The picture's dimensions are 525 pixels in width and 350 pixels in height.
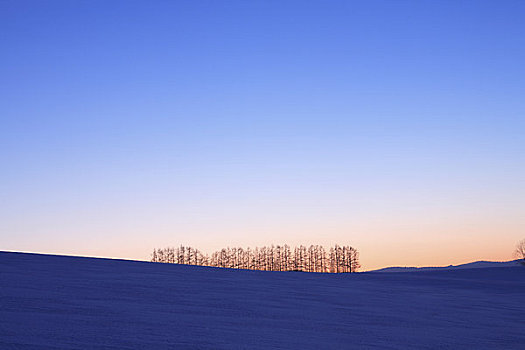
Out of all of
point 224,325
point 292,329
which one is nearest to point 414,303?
point 292,329

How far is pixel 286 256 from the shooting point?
9962 cm

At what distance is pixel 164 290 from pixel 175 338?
3.16 m

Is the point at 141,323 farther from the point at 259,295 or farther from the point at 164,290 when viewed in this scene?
the point at 259,295

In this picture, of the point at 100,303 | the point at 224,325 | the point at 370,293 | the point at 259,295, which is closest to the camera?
the point at 224,325

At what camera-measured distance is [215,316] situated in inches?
209

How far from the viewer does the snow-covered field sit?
3.95 meters

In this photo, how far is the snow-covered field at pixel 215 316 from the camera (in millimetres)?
3947

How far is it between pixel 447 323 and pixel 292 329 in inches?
108

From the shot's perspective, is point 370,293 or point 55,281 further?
point 370,293

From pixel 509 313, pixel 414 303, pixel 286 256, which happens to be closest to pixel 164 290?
pixel 414 303

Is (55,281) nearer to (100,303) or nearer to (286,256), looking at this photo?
(100,303)

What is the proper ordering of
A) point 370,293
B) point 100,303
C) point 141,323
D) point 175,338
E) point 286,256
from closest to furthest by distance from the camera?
1. point 175,338
2. point 141,323
3. point 100,303
4. point 370,293
5. point 286,256

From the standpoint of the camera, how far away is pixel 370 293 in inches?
387

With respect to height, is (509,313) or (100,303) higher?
(100,303)
